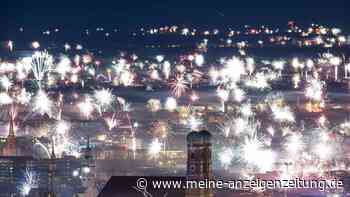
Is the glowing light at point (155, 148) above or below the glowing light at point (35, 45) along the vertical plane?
below

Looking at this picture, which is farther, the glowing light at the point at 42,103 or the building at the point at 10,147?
the glowing light at the point at 42,103

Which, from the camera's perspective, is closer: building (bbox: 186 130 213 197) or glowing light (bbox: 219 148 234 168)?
building (bbox: 186 130 213 197)

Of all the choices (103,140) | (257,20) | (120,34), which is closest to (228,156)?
(103,140)

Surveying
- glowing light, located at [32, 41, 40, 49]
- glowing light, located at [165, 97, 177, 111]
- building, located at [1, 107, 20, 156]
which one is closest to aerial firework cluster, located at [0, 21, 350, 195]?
glowing light, located at [165, 97, 177, 111]

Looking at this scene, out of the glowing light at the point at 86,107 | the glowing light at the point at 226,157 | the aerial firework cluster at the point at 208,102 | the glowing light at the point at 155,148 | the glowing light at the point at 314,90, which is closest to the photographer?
the glowing light at the point at 226,157

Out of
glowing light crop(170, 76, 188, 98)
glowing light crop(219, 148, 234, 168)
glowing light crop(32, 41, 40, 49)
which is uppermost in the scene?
glowing light crop(32, 41, 40, 49)

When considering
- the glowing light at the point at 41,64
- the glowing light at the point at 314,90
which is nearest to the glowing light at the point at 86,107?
the glowing light at the point at 314,90

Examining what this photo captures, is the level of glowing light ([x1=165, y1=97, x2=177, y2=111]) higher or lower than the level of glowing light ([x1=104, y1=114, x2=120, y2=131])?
higher

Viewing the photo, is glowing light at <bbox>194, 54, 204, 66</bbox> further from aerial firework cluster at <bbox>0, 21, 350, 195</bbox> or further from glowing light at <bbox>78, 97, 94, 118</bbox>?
glowing light at <bbox>78, 97, 94, 118</bbox>

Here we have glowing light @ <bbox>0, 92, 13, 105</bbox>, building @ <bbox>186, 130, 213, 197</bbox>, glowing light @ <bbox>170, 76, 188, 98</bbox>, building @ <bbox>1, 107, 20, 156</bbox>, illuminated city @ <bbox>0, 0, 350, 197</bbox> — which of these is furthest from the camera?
glowing light @ <bbox>170, 76, 188, 98</bbox>

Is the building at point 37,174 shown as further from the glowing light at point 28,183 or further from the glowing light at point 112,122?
the glowing light at point 112,122
